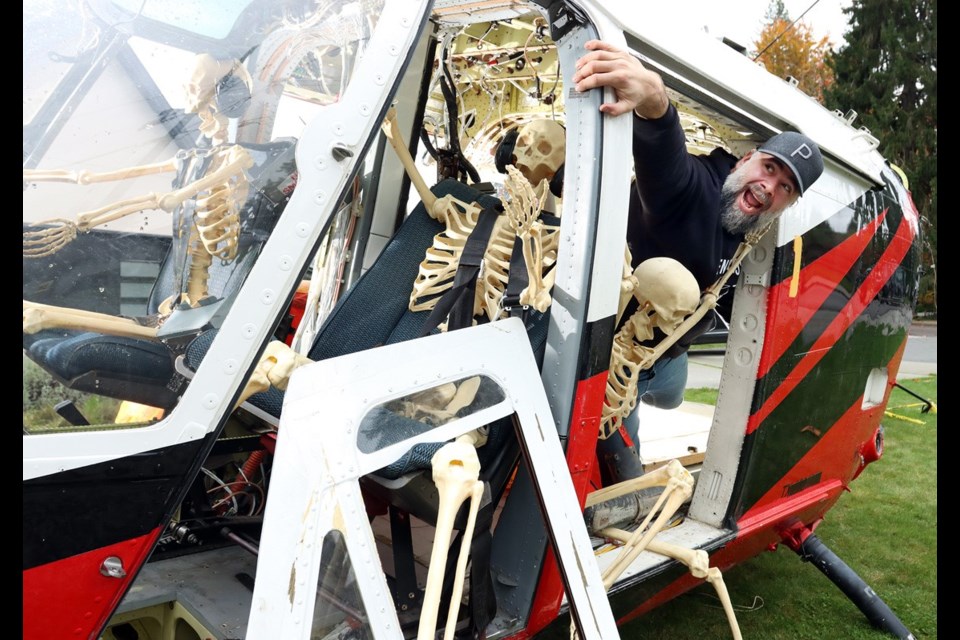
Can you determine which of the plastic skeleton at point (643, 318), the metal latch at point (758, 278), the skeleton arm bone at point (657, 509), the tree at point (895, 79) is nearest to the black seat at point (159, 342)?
the plastic skeleton at point (643, 318)

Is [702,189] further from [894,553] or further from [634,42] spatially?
[894,553]

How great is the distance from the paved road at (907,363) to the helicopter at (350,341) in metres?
4.30

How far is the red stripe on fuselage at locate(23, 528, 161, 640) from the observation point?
1382mm

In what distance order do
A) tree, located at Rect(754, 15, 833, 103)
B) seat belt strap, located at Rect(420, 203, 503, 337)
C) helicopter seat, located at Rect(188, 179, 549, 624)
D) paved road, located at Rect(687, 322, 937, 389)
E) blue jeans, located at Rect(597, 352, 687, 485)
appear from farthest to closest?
tree, located at Rect(754, 15, 833, 103) < paved road, located at Rect(687, 322, 937, 389) < blue jeans, located at Rect(597, 352, 687, 485) < seat belt strap, located at Rect(420, 203, 503, 337) < helicopter seat, located at Rect(188, 179, 549, 624)

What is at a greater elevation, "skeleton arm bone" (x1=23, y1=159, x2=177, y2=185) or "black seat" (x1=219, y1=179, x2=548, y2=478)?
"skeleton arm bone" (x1=23, y1=159, x2=177, y2=185)

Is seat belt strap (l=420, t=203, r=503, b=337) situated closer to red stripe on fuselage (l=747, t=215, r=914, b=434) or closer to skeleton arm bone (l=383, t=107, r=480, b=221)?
skeleton arm bone (l=383, t=107, r=480, b=221)

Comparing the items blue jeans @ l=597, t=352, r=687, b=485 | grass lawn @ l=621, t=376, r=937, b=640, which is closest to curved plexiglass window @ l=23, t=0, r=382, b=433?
blue jeans @ l=597, t=352, r=687, b=485

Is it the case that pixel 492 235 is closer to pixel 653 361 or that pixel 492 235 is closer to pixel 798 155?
pixel 653 361

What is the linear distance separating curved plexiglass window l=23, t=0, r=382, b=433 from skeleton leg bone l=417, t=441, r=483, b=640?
0.56 m

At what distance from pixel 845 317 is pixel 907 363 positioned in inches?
405

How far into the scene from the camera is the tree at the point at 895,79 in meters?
18.5

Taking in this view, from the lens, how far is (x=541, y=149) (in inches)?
106

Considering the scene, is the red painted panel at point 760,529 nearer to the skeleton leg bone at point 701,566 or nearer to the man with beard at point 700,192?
the skeleton leg bone at point 701,566

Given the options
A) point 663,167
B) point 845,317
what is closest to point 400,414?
point 663,167
